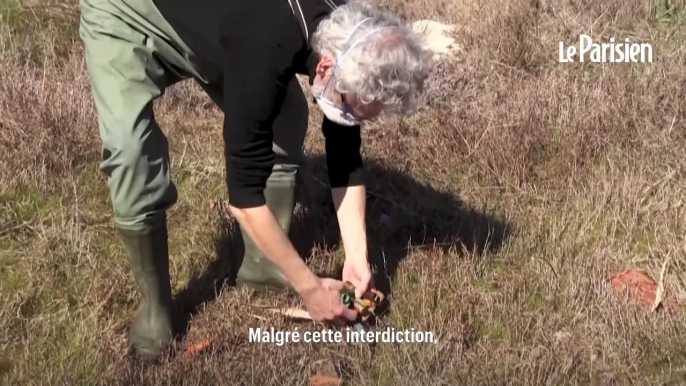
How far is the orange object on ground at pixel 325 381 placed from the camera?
10.7 ft

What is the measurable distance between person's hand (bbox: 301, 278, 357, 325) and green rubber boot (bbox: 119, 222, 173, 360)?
639 millimetres

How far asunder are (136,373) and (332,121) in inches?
43.4

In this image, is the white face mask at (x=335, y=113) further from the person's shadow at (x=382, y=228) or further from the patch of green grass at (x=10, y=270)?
the patch of green grass at (x=10, y=270)

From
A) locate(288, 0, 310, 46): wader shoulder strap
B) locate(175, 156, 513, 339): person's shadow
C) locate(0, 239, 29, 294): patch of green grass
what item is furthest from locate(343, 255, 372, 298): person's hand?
locate(0, 239, 29, 294): patch of green grass

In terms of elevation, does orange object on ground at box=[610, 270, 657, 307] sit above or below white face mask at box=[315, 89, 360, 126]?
below

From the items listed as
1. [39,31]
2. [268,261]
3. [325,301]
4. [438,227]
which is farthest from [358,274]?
[39,31]

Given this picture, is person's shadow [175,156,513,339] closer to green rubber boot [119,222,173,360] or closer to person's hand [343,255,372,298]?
green rubber boot [119,222,173,360]

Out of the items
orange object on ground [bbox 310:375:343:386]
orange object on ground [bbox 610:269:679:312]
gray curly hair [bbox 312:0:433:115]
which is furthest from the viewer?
orange object on ground [bbox 610:269:679:312]

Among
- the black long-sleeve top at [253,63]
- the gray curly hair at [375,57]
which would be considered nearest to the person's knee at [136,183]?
the black long-sleeve top at [253,63]

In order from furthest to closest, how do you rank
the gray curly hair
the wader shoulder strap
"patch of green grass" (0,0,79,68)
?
1. "patch of green grass" (0,0,79,68)
2. the wader shoulder strap
3. the gray curly hair

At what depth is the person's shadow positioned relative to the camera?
12.6 ft

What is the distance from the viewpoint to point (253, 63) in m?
2.68

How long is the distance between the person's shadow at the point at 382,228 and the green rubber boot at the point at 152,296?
0.15 metres

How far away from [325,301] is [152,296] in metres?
0.75
